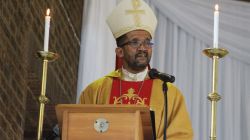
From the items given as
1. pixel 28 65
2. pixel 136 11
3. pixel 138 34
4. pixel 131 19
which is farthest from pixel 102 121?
pixel 28 65

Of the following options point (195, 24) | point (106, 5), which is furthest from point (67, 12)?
point (195, 24)

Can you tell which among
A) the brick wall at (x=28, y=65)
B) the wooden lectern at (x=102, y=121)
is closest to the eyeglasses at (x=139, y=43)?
the brick wall at (x=28, y=65)

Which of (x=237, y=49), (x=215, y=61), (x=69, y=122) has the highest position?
(x=237, y=49)

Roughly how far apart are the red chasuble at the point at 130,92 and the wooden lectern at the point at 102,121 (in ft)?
3.90

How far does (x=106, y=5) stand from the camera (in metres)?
9.34

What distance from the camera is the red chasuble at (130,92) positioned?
6629mm

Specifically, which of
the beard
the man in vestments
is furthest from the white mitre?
the beard

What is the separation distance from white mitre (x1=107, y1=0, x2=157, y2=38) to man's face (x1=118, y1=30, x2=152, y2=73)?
0.07 metres

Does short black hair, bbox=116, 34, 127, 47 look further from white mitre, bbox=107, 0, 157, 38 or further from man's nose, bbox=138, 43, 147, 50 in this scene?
man's nose, bbox=138, 43, 147, 50

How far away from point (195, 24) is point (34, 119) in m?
2.66

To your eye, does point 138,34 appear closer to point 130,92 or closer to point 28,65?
point 130,92

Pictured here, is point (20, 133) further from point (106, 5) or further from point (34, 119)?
point (106, 5)

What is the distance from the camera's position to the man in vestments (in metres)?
6.50

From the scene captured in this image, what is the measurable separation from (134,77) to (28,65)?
0.99 metres
